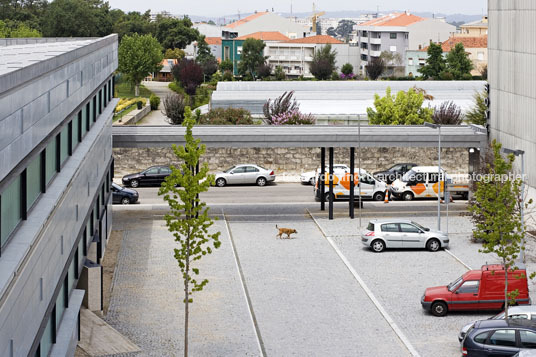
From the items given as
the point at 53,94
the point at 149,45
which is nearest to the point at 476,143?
the point at 53,94

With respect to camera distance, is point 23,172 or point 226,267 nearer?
point 23,172

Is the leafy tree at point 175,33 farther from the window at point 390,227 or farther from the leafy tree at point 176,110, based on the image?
the window at point 390,227

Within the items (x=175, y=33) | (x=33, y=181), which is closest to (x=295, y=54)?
(x=175, y=33)

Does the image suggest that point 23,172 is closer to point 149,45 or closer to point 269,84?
point 269,84

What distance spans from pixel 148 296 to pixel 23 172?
40.6ft

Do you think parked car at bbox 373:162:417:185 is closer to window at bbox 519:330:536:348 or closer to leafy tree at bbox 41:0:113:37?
window at bbox 519:330:536:348

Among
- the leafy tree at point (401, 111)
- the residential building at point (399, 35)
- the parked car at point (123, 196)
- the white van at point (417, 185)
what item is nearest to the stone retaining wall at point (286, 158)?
the leafy tree at point (401, 111)

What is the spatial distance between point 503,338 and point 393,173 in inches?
1065

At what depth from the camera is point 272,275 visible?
29.8m

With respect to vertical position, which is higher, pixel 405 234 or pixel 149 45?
pixel 149 45

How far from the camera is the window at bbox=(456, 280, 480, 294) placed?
25.6 meters

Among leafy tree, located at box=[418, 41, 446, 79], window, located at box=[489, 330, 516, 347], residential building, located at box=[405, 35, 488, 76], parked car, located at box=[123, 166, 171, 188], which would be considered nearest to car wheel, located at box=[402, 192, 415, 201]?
parked car, located at box=[123, 166, 171, 188]

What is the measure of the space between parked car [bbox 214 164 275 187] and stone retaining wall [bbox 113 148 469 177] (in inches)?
130

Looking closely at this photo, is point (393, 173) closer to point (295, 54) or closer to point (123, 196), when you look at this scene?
point (123, 196)
